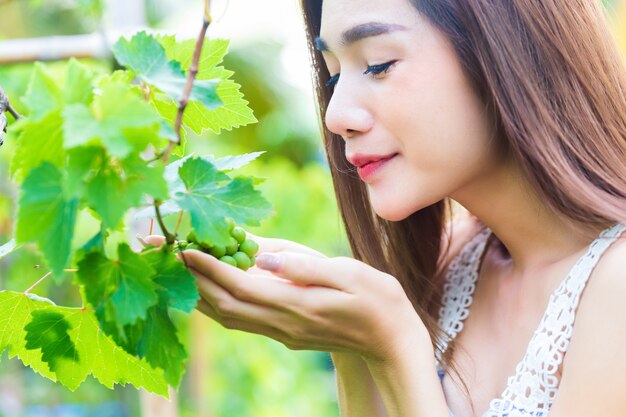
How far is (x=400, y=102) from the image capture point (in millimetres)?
1280

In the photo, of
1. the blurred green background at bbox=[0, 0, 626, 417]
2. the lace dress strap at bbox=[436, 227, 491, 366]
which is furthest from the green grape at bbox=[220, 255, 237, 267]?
the blurred green background at bbox=[0, 0, 626, 417]

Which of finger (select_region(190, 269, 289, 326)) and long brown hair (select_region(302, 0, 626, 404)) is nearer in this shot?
finger (select_region(190, 269, 289, 326))

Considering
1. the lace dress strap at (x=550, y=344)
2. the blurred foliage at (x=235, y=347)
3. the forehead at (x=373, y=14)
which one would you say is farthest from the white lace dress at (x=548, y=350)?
the blurred foliage at (x=235, y=347)

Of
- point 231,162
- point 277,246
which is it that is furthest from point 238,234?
point 277,246

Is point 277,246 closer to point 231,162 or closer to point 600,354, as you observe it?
point 231,162

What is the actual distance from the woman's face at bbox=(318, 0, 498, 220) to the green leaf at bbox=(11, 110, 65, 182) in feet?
2.00

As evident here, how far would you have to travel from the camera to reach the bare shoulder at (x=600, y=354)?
4.06 ft

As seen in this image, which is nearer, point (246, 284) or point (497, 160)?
point (246, 284)

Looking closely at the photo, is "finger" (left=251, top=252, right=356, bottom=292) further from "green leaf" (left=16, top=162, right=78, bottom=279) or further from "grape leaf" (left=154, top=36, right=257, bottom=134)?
"green leaf" (left=16, top=162, right=78, bottom=279)

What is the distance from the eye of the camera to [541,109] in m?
1.30

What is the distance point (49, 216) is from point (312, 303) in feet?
→ 1.38

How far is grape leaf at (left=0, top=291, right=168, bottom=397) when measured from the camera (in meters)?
0.99

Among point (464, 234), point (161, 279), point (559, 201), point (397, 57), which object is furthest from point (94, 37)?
point (161, 279)

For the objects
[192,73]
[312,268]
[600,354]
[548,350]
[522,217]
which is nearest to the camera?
[192,73]
